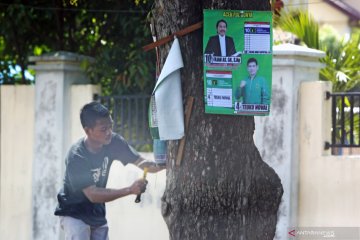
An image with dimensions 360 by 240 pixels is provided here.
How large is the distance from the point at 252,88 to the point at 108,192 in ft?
4.85

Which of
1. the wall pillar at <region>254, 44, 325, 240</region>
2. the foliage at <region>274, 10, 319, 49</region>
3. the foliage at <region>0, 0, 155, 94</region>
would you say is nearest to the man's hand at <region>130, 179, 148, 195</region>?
the wall pillar at <region>254, 44, 325, 240</region>

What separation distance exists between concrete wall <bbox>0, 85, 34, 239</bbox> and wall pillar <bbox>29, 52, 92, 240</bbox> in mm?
216

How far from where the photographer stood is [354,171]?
23.7ft

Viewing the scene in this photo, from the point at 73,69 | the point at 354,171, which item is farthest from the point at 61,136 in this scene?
the point at 354,171

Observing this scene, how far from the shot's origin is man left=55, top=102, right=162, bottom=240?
20.1 feet

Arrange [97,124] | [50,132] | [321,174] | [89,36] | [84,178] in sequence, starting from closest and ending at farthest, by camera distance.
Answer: [84,178] → [97,124] → [321,174] → [50,132] → [89,36]

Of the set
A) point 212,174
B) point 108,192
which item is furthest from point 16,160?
point 212,174

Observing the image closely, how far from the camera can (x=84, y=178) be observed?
20.1 ft

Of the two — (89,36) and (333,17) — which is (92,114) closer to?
(89,36)

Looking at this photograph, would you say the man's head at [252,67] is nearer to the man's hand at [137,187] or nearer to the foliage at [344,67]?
the man's hand at [137,187]

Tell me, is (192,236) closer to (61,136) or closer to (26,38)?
(61,136)

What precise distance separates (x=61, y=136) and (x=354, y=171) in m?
2.95

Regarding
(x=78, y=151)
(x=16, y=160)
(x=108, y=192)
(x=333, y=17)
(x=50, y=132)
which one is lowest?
(x=108, y=192)

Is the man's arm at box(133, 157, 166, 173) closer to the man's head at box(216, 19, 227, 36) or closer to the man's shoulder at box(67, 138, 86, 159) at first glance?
the man's shoulder at box(67, 138, 86, 159)
